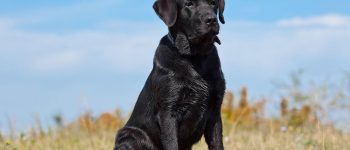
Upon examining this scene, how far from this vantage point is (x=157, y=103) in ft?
20.7

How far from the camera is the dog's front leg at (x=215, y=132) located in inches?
250

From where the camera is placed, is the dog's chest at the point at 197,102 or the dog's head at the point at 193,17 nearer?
the dog's head at the point at 193,17

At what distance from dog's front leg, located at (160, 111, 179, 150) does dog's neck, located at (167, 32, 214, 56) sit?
0.54 metres

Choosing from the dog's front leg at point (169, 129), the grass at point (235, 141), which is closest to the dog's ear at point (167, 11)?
the dog's front leg at point (169, 129)

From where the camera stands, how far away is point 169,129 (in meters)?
6.15

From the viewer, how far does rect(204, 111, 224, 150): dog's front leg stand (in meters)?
6.34

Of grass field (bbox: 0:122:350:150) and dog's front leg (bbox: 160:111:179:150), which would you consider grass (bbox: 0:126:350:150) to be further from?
dog's front leg (bbox: 160:111:179:150)

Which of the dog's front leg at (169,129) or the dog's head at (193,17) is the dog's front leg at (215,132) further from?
the dog's head at (193,17)

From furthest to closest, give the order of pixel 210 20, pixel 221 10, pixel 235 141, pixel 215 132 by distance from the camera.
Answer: pixel 235 141
pixel 215 132
pixel 221 10
pixel 210 20

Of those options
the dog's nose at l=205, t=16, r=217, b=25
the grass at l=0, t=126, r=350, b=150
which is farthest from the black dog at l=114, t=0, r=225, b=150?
the grass at l=0, t=126, r=350, b=150

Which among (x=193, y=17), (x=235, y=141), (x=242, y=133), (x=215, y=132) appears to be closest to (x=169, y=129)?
(x=215, y=132)

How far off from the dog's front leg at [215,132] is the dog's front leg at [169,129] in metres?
0.36

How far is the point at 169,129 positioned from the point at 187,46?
0.72 meters

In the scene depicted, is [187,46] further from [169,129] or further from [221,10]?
[169,129]
